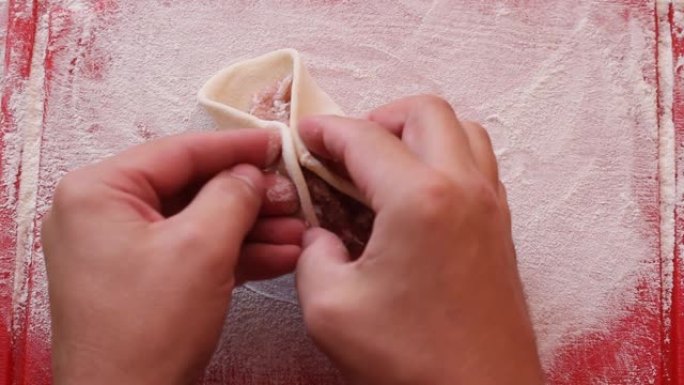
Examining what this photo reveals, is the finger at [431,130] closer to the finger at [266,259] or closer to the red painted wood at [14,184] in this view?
the finger at [266,259]

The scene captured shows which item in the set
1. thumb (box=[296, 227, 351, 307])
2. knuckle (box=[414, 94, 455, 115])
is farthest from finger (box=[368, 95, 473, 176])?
thumb (box=[296, 227, 351, 307])

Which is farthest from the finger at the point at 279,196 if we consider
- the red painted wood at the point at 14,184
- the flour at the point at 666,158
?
the flour at the point at 666,158

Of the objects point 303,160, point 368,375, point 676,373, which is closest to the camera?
point 368,375

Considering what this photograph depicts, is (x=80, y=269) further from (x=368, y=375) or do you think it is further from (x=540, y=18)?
(x=540, y=18)

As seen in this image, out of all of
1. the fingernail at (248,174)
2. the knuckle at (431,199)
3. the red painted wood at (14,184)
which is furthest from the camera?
the red painted wood at (14,184)

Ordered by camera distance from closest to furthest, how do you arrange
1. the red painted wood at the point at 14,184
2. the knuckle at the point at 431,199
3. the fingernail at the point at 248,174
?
the knuckle at the point at 431,199, the fingernail at the point at 248,174, the red painted wood at the point at 14,184

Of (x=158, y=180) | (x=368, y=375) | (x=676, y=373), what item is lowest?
(x=676, y=373)

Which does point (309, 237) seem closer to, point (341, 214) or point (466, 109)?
point (341, 214)

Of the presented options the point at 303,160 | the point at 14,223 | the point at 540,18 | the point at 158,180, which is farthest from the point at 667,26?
the point at 14,223
